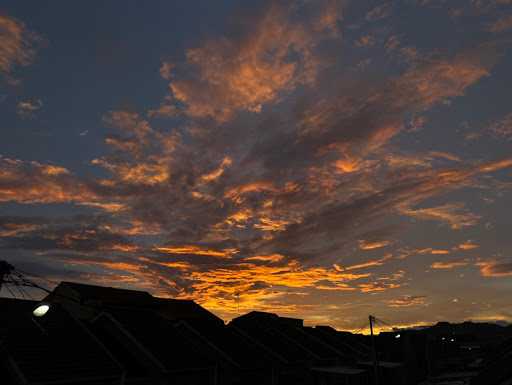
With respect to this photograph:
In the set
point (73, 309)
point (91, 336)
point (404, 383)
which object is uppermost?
point (73, 309)

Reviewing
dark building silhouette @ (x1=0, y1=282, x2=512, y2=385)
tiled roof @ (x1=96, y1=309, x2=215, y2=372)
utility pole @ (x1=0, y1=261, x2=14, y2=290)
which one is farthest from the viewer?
tiled roof @ (x1=96, y1=309, x2=215, y2=372)

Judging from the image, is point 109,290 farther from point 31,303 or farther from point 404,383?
point 404,383

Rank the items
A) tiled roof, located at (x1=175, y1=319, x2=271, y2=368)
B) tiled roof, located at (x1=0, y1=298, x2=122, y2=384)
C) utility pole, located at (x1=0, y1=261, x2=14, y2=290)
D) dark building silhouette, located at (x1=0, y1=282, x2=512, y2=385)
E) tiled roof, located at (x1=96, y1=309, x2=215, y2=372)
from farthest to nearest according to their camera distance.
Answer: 1. tiled roof, located at (x1=175, y1=319, x2=271, y2=368)
2. tiled roof, located at (x1=96, y1=309, x2=215, y2=372)
3. dark building silhouette, located at (x1=0, y1=282, x2=512, y2=385)
4. tiled roof, located at (x1=0, y1=298, x2=122, y2=384)
5. utility pole, located at (x1=0, y1=261, x2=14, y2=290)

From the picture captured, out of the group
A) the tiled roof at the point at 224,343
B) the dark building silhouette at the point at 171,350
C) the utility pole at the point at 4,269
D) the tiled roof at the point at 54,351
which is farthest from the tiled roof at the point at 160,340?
the utility pole at the point at 4,269

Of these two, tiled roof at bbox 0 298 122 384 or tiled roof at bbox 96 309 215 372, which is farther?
tiled roof at bbox 96 309 215 372

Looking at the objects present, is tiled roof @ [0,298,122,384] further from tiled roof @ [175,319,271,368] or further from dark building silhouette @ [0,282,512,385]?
tiled roof @ [175,319,271,368]

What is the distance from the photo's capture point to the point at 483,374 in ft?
27.2

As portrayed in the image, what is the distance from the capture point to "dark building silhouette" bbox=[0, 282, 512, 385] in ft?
63.7

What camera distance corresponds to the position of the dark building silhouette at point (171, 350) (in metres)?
19.4

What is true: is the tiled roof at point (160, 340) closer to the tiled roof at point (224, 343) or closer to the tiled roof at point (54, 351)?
the tiled roof at point (224, 343)

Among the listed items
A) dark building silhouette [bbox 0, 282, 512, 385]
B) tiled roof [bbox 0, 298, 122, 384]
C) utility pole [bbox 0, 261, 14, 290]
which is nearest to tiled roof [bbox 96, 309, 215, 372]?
dark building silhouette [bbox 0, 282, 512, 385]

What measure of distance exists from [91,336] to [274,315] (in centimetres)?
4678

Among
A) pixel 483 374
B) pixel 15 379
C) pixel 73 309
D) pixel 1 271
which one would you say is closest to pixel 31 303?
pixel 73 309

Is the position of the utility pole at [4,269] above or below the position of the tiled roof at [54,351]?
above
